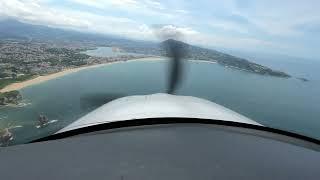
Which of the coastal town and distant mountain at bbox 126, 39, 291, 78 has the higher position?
distant mountain at bbox 126, 39, 291, 78

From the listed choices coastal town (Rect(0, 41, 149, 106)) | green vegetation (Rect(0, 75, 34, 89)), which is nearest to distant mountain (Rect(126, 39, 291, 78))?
coastal town (Rect(0, 41, 149, 106))

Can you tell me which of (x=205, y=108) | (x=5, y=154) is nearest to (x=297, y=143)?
(x=205, y=108)

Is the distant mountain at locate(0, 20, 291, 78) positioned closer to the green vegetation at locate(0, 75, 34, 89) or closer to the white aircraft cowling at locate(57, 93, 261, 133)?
the green vegetation at locate(0, 75, 34, 89)

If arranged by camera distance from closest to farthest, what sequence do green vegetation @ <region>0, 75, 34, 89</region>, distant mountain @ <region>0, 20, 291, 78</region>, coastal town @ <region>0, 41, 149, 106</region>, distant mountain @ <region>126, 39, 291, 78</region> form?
green vegetation @ <region>0, 75, 34, 89</region> < coastal town @ <region>0, 41, 149, 106</region> < distant mountain @ <region>126, 39, 291, 78</region> < distant mountain @ <region>0, 20, 291, 78</region>

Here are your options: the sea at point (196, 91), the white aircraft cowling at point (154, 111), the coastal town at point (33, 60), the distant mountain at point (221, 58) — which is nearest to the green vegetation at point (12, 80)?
the coastal town at point (33, 60)

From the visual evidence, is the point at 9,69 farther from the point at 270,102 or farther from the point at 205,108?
the point at 205,108

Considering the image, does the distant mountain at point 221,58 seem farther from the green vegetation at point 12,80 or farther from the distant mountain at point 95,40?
the green vegetation at point 12,80

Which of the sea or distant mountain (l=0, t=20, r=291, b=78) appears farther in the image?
distant mountain (l=0, t=20, r=291, b=78)

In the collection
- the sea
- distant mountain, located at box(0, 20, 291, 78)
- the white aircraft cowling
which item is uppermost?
the white aircraft cowling
